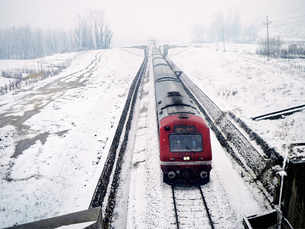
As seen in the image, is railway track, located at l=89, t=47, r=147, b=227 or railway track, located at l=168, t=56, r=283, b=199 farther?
railway track, located at l=168, t=56, r=283, b=199

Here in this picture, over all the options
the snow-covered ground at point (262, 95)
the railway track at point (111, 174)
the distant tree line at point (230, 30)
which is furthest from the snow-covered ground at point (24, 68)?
the distant tree line at point (230, 30)

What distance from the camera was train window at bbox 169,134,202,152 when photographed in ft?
32.3

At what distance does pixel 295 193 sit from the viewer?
23.7 ft

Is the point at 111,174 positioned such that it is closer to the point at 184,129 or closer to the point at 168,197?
the point at 168,197

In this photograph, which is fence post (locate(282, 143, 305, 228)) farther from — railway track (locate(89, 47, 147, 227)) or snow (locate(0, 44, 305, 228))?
railway track (locate(89, 47, 147, 227))

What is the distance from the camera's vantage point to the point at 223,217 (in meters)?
8.92

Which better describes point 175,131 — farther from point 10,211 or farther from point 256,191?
point 10,211

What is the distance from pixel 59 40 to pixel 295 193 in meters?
136

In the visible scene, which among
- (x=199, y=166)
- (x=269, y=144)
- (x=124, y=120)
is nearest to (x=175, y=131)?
(x=199, y=166)

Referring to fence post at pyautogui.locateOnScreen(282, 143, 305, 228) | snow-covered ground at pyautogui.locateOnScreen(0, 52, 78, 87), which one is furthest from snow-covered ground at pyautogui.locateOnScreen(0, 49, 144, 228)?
snow-covered ground at pyautogui.locateOnScreen(0, 52, 78, 87)

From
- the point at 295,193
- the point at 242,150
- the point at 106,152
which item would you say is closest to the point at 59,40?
the point at 106,152

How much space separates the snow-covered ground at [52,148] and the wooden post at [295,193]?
25.9ft

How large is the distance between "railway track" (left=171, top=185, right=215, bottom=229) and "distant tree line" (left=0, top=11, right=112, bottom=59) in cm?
8149

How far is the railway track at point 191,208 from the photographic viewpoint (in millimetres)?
8680
